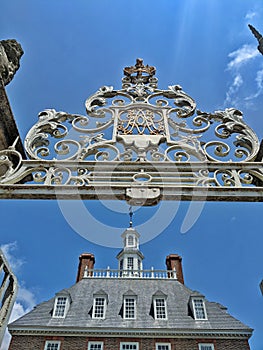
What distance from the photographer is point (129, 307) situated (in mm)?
20922

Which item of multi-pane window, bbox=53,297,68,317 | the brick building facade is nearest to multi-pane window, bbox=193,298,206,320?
the brick building facade

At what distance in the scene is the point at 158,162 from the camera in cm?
348

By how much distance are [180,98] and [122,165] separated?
1.55 meters

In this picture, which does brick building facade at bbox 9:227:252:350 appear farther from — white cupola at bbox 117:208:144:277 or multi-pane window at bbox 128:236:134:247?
multi-pane window at bbox 128:236:134:247

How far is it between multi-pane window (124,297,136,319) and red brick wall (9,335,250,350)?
174 centimetres

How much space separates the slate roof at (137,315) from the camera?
1934 cm

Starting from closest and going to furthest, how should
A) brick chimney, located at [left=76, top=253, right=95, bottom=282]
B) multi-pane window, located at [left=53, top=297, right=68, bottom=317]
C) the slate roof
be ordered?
the slate roof → multi-pane window, located at [left=53, top=297, right=68, bottom=317] → brick chimney, located at [left=76, top=253, right=95, bottom=282]

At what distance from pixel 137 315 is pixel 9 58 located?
1961 cm

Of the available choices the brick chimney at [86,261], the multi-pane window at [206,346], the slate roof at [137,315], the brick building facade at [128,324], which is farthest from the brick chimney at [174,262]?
the multi-pane window at [206,346]

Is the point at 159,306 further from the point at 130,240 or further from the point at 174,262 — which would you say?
the point at 130,240

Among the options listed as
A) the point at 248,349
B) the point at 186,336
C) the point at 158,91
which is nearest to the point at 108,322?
the point at 186,336

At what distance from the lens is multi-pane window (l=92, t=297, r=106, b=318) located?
66.9 feet

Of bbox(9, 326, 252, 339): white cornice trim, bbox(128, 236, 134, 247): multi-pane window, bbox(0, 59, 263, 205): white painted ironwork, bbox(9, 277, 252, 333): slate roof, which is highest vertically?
bbox(128, 236, 134, 247): multi-pane window

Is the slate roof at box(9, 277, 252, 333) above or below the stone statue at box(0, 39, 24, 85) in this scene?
above
